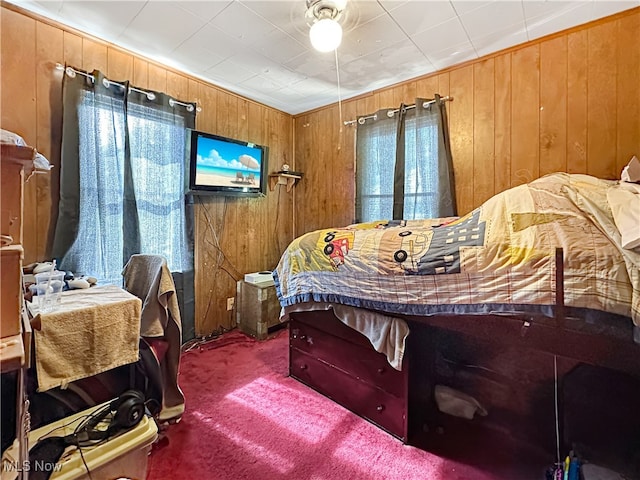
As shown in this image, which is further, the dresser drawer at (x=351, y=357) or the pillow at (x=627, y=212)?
the dresser drawer at (x=351, y=357)

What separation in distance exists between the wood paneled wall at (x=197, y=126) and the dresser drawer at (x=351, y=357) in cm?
126

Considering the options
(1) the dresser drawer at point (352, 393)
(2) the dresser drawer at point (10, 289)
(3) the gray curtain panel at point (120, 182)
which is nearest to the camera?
(2) the dresser drawer at point (10, 289)

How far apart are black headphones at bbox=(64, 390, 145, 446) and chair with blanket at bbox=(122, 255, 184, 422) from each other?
37 centimetres

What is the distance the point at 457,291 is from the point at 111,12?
8.44ft

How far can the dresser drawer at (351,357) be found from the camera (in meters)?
1.71

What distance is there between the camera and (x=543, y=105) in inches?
88.0

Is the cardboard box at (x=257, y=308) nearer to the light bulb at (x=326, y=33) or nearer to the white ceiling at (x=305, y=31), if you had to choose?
the white ceiling at (x=305, y=31)

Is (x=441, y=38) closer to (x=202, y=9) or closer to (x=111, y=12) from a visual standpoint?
(x=202, y=9)

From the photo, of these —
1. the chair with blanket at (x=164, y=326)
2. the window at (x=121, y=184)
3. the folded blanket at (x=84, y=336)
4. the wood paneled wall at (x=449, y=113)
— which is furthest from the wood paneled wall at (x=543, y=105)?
the folded blanket at (x=84, y=336)

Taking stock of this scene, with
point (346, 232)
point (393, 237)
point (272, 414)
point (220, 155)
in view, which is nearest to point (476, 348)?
point (393, 237)

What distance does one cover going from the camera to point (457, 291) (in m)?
1.34

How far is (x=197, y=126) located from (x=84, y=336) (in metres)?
2.19

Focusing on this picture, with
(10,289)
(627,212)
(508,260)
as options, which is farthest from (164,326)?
(627,212)

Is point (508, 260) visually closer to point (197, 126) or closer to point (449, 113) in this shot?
point (449, 113)
